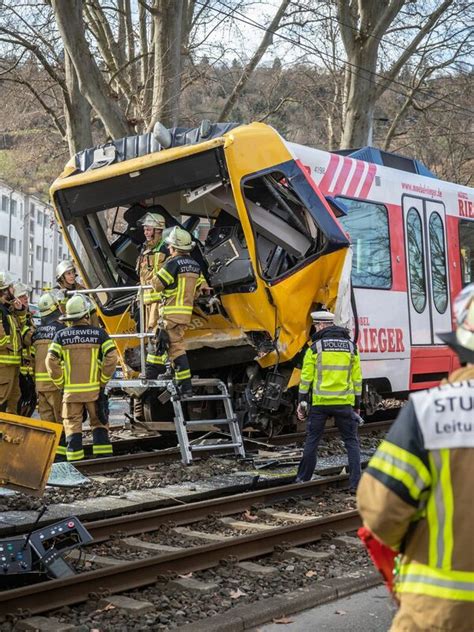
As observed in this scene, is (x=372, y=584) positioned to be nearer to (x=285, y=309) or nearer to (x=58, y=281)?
(x=285, y=309)

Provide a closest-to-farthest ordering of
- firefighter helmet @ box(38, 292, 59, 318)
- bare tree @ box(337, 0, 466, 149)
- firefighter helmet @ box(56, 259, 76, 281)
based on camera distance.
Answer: firefighter helmet @ box(38, 292, 59, 318) < firefighter helmet @ box(56, 259, 76, 281) < bare tree @ box(337, 0, 466, 149)

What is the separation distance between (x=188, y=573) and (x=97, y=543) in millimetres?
976

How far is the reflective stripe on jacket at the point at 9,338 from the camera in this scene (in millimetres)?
10797

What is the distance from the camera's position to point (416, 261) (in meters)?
11.9

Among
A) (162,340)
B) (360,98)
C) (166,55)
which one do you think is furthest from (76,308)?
(360,98)

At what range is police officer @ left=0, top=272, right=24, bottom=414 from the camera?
1084 centimetres

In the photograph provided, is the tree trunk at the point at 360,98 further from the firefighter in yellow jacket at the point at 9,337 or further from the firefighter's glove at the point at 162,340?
the firefighter's glove at the point at 162,340

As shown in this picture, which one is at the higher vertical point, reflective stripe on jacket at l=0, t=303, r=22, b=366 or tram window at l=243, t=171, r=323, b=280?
tram window at l=243, t=171, r=323, b=280

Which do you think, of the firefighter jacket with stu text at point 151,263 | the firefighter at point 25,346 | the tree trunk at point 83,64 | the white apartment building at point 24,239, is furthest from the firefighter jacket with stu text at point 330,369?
the white apartment building at point 24,239

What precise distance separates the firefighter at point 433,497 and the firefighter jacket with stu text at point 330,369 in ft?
19.5

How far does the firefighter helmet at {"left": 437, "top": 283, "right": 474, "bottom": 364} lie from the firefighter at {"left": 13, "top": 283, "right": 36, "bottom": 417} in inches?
354

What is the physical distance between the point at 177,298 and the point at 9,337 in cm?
245

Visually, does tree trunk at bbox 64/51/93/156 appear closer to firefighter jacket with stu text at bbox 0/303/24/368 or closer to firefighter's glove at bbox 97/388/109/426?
firefighter jacket with stu text at bbox 0/303/24/368

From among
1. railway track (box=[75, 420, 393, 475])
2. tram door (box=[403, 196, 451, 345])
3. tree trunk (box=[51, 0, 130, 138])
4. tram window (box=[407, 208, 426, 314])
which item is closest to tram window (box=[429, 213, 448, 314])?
tram door (box=[403, 196, 451, 345])
